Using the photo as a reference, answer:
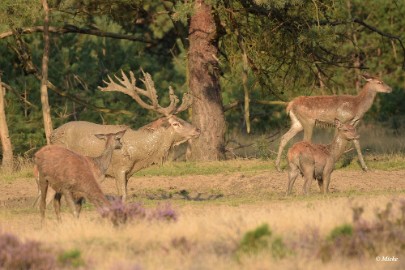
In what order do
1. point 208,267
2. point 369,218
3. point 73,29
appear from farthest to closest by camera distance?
point 73,29 → point 369,218 → point 208,267

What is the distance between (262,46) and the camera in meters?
25.4

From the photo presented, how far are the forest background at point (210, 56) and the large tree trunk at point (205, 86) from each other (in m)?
0.05

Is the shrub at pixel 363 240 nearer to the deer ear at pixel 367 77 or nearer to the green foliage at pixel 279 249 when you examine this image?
the green foliage at pixel 279 249

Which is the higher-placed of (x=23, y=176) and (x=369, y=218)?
(x=369, y=218)

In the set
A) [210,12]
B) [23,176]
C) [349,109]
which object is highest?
[210,12]

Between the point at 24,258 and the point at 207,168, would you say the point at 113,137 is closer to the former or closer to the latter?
the point at 24,258

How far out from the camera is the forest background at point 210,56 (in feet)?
80.9

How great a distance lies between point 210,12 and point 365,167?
17.6ft

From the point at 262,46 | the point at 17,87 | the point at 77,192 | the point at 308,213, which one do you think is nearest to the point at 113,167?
the point at 77,192

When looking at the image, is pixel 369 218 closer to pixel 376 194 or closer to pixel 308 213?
pixel 308 213

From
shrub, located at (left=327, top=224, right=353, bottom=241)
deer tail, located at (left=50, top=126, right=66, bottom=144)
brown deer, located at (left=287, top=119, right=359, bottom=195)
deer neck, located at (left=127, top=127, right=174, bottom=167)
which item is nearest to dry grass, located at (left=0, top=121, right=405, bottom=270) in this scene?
shrub, located at (left=327, top=224, right=353, bottom=241)

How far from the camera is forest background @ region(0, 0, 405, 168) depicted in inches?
971

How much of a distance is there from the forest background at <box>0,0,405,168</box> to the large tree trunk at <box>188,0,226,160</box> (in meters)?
0.05

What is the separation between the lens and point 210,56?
25547 millimetres
